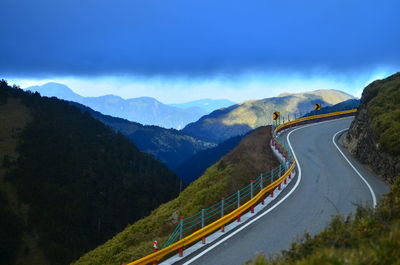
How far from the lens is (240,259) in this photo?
9.52m

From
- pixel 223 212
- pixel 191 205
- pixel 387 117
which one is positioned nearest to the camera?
pixel 223 212

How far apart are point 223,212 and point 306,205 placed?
12.3 ft

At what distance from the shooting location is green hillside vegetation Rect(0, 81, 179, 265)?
102m

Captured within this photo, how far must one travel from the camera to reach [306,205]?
14539 mm

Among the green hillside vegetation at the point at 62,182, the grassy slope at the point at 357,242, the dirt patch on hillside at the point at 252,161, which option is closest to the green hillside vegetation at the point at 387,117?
the dirt patch on hillside at the point at 252,161

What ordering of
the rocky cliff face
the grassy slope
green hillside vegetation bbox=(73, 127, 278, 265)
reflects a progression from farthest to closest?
1. the rocky cliff face
2. green hillside vegetation bbox=(73, 127, 278, 265)
3. the grassy slope

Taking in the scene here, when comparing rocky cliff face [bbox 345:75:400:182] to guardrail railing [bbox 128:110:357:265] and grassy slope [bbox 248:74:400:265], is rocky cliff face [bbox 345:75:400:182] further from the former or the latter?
grassy slope [bbox 248:74:400:265]


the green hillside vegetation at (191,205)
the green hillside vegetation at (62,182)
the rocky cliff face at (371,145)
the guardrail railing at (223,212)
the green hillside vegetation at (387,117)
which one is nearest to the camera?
the guardrail railing at (223,212)

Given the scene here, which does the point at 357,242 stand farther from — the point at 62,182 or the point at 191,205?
the point at 62,182

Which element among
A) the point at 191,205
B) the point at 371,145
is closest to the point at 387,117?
the point at 371,145

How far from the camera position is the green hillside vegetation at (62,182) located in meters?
102

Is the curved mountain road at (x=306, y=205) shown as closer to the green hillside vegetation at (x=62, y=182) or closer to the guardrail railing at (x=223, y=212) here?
the guardrail railing at (x=223, y=212)

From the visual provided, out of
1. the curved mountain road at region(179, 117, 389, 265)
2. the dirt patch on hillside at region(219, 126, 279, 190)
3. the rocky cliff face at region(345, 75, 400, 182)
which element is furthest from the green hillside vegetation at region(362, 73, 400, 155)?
the dirt patch on hillside at region(219, 126, 279, 190)

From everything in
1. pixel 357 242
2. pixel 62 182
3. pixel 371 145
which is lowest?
pixel 62 182
